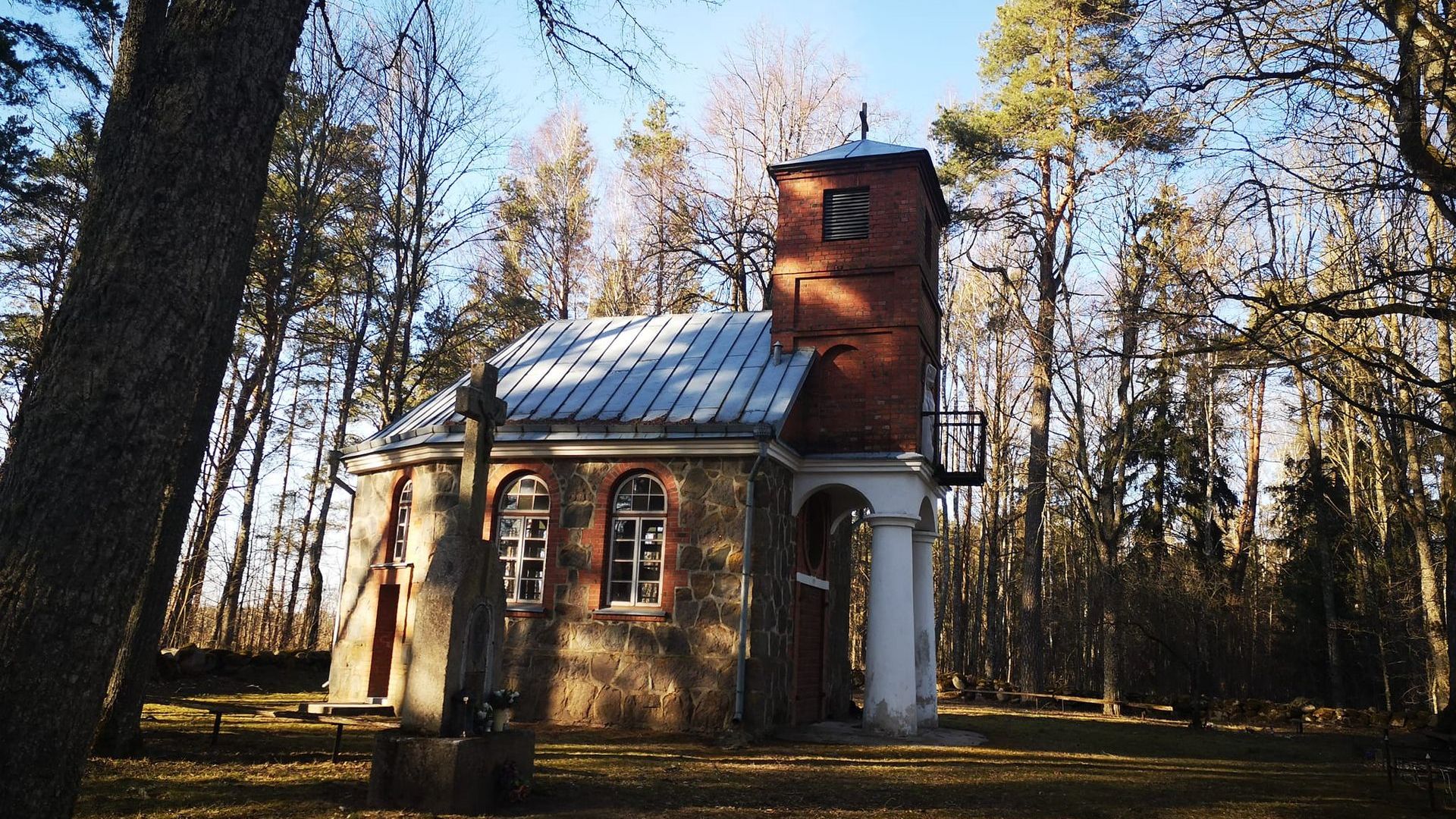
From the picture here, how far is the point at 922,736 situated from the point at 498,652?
302 inches

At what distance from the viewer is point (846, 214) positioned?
15938mm

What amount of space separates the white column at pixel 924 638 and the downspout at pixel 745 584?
3569mm

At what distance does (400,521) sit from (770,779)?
8291 mm

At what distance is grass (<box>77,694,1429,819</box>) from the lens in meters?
7.55

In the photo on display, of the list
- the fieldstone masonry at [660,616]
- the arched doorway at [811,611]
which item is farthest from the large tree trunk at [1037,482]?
the fieldstone masonry at [660,616]

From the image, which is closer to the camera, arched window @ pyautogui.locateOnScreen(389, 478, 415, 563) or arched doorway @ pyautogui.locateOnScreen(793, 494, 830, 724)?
arched doorway @ pyautogui.locateOnScreen(793, 494, 830, 724)

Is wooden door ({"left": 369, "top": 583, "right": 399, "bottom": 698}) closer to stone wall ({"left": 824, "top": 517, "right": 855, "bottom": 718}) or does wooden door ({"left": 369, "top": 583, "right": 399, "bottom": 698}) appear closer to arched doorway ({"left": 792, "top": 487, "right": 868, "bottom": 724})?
arched doorway ({"left": 792, "top": 487, "right": 868, "bottom": 724})

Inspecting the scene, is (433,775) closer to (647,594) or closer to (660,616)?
(660,616)

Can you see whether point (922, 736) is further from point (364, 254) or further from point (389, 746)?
point (364, 254)

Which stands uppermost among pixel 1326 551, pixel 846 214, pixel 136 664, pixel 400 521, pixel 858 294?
pixel 846 214

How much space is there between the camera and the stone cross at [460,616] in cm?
753

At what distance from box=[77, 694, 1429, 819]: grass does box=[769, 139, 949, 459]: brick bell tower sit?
491cm

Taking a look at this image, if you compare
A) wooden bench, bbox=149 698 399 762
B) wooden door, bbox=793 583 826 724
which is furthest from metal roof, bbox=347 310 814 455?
wooden bench, bbox=149 698 399 762

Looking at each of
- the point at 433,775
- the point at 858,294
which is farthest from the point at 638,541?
the point at 433,775
